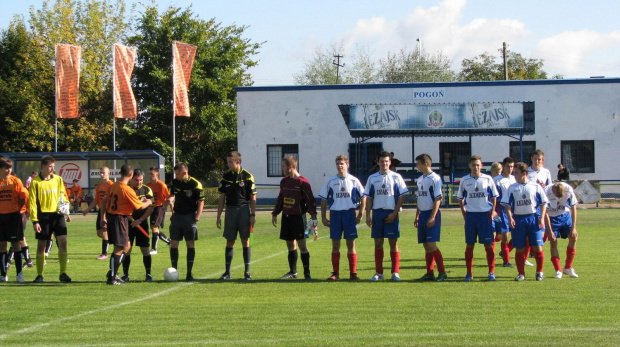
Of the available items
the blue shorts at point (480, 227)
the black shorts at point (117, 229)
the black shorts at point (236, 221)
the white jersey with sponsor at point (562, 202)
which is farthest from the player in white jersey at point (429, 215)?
the black shorts at point (117, 229)

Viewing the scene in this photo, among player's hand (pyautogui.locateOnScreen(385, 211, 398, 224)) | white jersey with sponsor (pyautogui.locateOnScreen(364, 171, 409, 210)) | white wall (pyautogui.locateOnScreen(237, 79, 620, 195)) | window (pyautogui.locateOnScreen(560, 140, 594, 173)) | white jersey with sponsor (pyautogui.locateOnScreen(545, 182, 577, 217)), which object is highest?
white wall (pyautogui.locateOnScreen(237, 79, 620, 195))

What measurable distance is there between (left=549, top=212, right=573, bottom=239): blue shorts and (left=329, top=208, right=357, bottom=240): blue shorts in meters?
3.44

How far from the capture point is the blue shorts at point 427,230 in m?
12.1

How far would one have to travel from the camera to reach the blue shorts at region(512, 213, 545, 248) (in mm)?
12109

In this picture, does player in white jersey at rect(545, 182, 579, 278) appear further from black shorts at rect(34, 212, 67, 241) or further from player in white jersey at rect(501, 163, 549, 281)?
black shorts at rect(34, 212, 67, 241)

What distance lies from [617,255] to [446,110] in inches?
888

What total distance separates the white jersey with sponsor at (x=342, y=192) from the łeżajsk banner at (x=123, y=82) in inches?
1247

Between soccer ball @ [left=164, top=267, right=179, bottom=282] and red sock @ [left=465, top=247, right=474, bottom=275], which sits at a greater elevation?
red sock @ [left=465, top=247, right=474, bottom=275]

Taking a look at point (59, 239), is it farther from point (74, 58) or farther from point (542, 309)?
point (74, 58)

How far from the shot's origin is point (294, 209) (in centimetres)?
1277

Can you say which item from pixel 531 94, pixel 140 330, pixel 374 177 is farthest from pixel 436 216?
pixel 531 94

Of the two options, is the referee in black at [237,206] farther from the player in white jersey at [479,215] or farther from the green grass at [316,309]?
the player in white jersey at [479,215]

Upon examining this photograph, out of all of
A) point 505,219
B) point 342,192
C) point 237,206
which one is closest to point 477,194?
point 342,192

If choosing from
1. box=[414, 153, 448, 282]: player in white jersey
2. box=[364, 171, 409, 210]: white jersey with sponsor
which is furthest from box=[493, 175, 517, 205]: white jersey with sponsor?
box=[364, 171, 409, 210]: white jersey with sponsor
